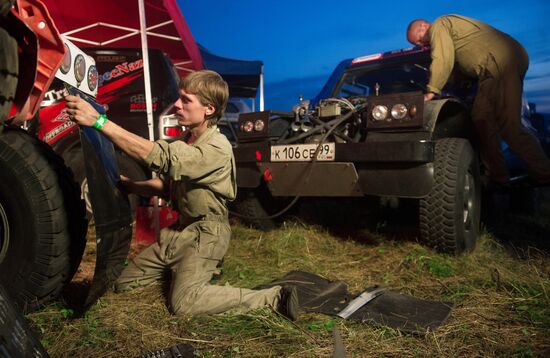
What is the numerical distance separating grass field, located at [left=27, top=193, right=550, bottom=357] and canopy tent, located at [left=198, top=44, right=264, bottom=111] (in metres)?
8.75

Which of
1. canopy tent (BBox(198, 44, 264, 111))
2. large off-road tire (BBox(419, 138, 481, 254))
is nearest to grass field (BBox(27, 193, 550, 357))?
large off-road tire (BBox(419, 138, 481, 254))

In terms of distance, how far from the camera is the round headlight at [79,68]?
6.29 feet

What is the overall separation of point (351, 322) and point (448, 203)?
1.26 meters

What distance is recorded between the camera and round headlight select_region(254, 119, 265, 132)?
11.1 ft

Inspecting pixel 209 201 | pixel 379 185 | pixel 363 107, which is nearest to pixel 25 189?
pixel 209 201

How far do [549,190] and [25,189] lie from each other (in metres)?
10.00

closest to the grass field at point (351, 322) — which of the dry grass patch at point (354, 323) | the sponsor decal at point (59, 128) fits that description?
the dry grass patch at point (354, 323)

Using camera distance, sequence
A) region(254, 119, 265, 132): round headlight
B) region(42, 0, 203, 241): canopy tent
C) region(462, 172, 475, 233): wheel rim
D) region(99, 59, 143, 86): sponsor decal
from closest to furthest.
Answer: region(462, 172, 475, 233): wheel rim < region(254, 119, 265, 132): round headlight < region(99, 59, 143, 86): sponsor decal < region(42, 0, 203, 241): canopy tent

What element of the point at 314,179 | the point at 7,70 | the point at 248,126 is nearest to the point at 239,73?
the point at 248,126

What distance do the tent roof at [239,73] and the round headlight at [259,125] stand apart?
7627mm

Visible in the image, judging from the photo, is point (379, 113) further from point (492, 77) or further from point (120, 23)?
point (120, 23)

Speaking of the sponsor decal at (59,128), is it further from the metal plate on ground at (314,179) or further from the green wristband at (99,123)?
the green wristband at (99,123)

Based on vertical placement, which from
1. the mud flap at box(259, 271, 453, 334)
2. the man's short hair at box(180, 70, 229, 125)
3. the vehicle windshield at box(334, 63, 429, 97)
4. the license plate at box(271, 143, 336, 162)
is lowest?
the mud flap at box(259, 271, 453, 334)

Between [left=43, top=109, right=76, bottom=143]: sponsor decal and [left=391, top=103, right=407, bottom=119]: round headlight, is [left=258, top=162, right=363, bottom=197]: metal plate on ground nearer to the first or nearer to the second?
[left=391, top=103, right=407, bottom=119]: round headlight
